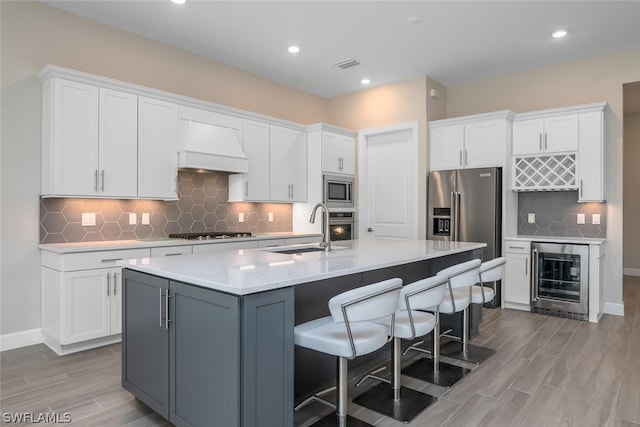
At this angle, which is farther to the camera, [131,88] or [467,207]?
[467,207]

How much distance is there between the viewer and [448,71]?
18.2ft

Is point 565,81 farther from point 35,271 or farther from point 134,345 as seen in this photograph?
point 35,271

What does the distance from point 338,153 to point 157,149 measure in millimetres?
2762

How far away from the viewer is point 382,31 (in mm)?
4336

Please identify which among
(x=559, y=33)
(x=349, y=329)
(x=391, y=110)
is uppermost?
(x=559, y=33)

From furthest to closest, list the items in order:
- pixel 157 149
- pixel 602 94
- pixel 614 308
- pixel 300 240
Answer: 1. pixel 300 240
2. pixel 602 94
3. pixel 614 308
4. pixel 157 149

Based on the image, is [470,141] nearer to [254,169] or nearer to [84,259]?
[254,169]

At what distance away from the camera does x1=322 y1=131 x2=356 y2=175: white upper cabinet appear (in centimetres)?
588

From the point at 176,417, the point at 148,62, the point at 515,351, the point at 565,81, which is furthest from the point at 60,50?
the point at 565,81

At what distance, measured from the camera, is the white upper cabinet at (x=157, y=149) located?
4.09 m

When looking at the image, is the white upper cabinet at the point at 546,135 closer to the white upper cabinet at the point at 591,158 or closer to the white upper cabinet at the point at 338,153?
the white upper cabinet at the point at 591,158

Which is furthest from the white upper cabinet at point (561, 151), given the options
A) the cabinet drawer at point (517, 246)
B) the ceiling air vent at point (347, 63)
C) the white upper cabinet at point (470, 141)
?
the ceiling air vent at point (347, 63)

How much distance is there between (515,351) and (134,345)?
304 centimetres

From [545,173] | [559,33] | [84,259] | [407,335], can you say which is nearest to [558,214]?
[545,173]
